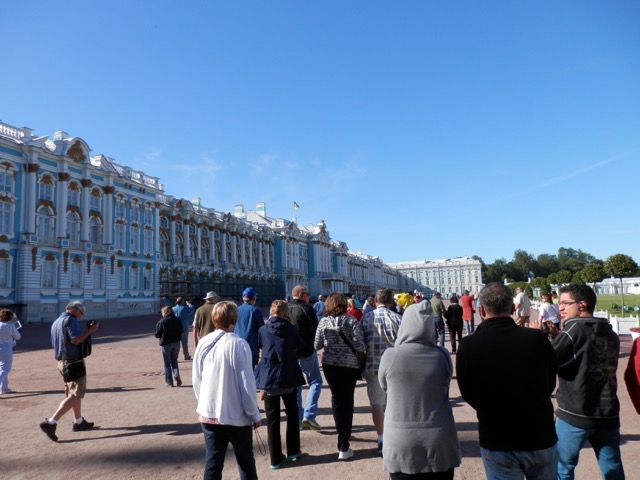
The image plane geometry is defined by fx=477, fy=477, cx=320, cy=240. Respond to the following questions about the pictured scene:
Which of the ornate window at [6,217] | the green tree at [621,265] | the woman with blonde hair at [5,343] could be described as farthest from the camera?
the ornate window at [6,217]

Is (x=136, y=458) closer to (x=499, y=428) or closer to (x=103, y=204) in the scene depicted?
(x=499, y=428)

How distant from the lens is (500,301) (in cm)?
289

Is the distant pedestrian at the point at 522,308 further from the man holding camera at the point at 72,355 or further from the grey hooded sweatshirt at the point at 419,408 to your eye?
the man holding camera at the point at 72,355

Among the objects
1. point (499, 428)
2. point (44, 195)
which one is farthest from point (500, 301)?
point (44, 195)

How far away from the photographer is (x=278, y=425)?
497 centimetres

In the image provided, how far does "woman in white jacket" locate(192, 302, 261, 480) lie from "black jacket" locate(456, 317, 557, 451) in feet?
5.69

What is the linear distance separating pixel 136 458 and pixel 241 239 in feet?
182

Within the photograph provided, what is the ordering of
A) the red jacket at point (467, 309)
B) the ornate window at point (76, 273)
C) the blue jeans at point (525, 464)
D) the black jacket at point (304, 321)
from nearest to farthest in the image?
the blue jeans at point (525, 464)
the black jacket at point (304, 321)
the red jacket at point (467, 309)
the ornate window at point (76, 273)

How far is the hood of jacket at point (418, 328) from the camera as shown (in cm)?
305

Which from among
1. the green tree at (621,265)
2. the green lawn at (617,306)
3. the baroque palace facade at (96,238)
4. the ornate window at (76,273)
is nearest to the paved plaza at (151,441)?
the green lawn at (617,306)

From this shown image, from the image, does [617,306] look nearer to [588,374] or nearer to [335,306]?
[335,306]

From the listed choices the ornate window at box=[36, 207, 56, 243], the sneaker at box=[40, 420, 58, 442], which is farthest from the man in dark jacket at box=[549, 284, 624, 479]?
the ornate window at box=[36, 207, 56, 243]

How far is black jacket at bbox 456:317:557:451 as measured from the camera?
273 cm

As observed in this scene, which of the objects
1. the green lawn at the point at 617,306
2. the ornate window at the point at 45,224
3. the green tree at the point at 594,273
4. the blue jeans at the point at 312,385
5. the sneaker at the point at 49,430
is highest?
the ornate window at the point at 45,224
